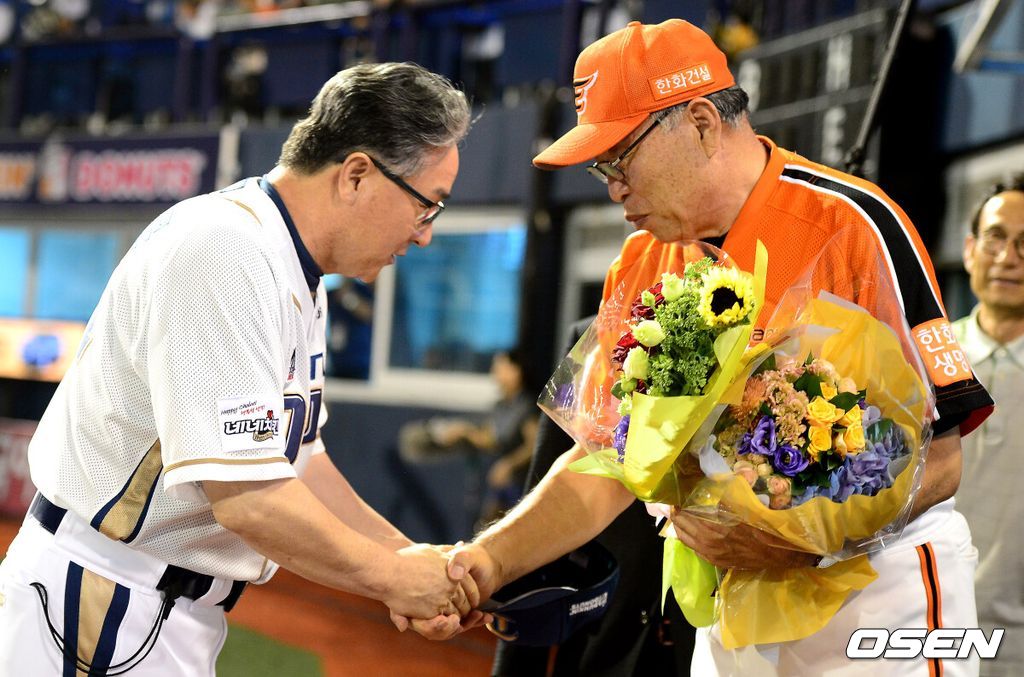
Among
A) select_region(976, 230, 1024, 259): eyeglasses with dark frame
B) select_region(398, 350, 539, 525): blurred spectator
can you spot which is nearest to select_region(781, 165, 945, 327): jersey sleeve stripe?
select_region(976, 230, 1024, 259): eyeglasses with dark frame

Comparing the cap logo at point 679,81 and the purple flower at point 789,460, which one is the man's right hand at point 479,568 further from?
the cap logo at point 679,81

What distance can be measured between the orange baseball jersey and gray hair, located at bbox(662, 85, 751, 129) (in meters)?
0.12

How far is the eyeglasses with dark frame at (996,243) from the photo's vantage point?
328 cm

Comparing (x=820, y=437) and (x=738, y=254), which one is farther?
(x=738, y=254)

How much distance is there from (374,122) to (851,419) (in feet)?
3.44

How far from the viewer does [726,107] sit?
225 centimetres

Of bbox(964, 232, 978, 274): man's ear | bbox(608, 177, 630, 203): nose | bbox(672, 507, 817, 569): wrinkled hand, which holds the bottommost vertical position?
bbox(672, 507, 817, 569): wrinkled hand

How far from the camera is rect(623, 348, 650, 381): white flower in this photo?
178 centimetres

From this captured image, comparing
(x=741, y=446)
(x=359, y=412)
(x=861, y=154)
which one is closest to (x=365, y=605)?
(x=359, y=412)

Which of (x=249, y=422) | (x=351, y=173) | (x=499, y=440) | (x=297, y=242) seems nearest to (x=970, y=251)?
(x=351, y=173)

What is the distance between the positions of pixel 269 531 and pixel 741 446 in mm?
806

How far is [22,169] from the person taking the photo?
1241cm

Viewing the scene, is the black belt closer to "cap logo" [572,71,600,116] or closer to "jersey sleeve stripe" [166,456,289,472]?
"jersey sleeve stripe" [166,456,289,472]

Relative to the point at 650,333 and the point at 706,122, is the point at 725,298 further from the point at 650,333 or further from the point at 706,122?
the point at 706,122
